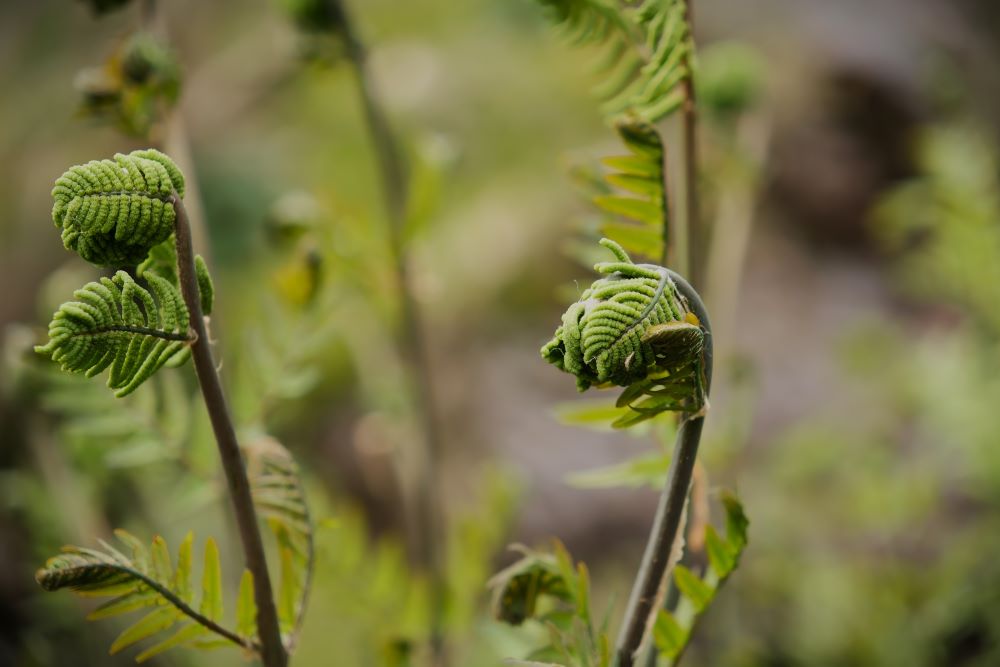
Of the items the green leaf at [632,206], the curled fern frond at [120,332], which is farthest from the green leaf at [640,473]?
the curled fern frond at [120,332]

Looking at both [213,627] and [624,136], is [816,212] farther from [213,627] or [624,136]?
[213,627]

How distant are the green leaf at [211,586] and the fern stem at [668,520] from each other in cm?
21

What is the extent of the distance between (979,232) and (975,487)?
1.69 feet

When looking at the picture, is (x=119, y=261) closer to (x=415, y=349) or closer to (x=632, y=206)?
(x=632, y=206)

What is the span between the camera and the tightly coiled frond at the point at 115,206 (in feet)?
1.21

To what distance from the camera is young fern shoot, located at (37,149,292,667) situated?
1.22 ft

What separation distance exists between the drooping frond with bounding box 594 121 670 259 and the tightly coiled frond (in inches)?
9.5

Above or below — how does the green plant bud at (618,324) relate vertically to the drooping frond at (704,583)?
above

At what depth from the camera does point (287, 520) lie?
0.53 m

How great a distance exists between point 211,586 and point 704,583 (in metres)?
0.26

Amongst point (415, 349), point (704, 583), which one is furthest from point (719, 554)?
point (415, 349)

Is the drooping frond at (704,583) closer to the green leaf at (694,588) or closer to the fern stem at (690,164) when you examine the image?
the green leaf at (694,588)

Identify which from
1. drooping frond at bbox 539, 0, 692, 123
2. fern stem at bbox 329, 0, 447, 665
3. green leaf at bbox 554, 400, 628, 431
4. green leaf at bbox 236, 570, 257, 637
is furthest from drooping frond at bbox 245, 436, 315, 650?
fern stem at bbox 329, 0, 447, 665

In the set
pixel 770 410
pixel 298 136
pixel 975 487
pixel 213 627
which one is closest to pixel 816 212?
pixel 770 410
